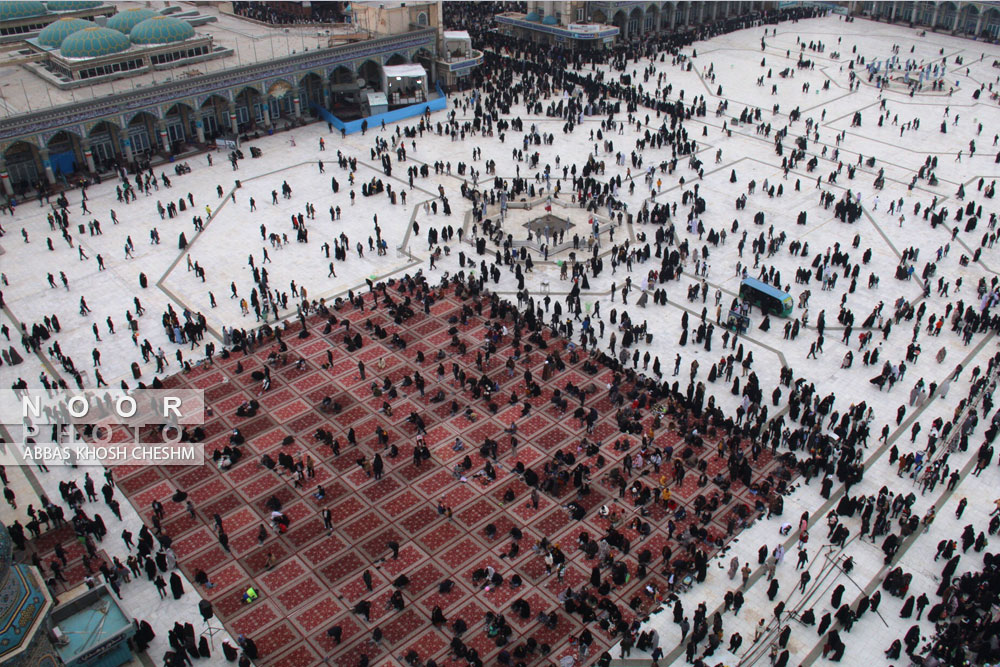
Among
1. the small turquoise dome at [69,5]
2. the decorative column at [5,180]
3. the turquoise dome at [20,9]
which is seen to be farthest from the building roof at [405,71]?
the turquoise dome at [20,9]

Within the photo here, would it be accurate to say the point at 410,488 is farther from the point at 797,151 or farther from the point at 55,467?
the point at 797,151

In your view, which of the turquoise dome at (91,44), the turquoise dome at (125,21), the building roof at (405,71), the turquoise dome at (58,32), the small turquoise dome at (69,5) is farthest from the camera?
the small turquoise dome at (69,5)

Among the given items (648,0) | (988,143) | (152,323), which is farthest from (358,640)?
(648,0)

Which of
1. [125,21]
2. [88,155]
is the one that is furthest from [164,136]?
[125,21]

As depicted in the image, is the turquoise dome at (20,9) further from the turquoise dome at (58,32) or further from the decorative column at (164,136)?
the decorative column at (164,136)

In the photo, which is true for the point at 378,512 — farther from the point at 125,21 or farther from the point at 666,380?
the point at 125,21

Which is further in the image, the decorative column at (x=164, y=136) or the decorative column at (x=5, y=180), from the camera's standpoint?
the decorative column at (x=164, y=136)

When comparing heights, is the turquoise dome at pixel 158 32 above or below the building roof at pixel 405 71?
above
